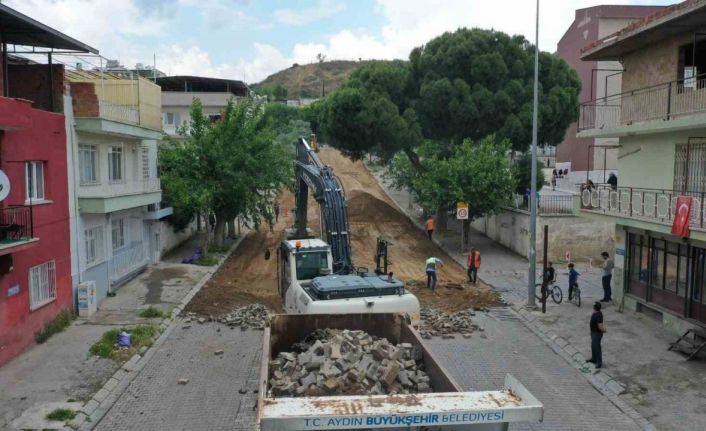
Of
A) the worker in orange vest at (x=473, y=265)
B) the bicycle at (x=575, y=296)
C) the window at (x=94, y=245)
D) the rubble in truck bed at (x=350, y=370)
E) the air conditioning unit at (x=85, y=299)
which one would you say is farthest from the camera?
the worker in orange vest at (x=473, y=265)

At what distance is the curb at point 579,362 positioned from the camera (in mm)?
12306

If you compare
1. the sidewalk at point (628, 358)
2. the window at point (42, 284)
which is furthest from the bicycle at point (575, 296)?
the window at point (42, 284)

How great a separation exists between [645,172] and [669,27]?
451 centimetres

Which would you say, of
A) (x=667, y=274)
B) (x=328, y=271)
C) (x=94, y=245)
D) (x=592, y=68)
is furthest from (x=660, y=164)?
(x=592, y=68)

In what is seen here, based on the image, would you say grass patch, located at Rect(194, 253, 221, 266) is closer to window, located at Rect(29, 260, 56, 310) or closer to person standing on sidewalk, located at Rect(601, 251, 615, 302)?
window, located at Rect(29, 260, 56, 310)

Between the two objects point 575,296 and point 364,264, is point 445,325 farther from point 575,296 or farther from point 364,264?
point 364,264

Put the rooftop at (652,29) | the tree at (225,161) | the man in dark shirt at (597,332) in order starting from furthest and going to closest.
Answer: the tree at (225,161), the rooftop at (652,29), the man in dark shirt at (597,332)

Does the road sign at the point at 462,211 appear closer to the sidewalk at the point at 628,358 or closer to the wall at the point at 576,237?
the wall at the point at 576,237

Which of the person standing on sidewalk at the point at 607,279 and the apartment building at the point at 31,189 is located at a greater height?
the apartment building at the point at 31,189

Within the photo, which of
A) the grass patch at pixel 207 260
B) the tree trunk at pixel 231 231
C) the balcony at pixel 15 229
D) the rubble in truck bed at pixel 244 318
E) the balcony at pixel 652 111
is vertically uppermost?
the balcony at pixel 652 111

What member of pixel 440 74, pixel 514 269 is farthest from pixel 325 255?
pixel 440 74

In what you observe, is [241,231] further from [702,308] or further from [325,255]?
[702,308]

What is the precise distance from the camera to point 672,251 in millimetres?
18344

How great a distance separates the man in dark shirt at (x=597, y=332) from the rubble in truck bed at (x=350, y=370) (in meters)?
6.52
